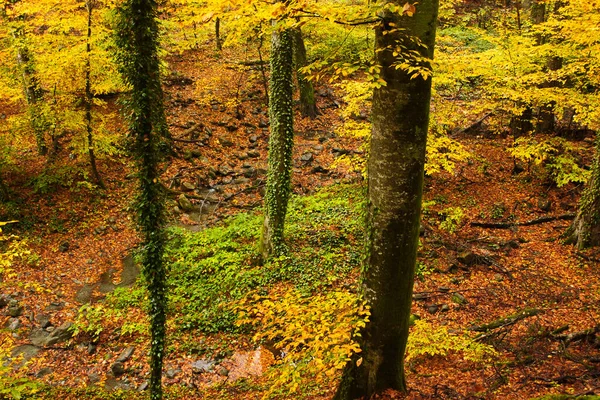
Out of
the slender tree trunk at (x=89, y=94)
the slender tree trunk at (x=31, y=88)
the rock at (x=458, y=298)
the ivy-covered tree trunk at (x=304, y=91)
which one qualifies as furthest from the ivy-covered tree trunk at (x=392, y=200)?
the ivy-covered tree trunk at (x=304, y=91)

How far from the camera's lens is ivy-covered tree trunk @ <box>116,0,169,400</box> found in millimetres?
5562

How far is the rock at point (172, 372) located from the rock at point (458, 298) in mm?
5990

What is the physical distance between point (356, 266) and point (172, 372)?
4830mm

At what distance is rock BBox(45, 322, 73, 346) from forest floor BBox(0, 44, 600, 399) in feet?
0.62

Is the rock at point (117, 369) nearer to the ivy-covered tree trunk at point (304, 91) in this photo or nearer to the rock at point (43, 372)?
the rock at point (43, 372)

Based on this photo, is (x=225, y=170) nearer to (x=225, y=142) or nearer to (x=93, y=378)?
(x=225, y=142)

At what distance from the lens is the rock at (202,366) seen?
8.30m

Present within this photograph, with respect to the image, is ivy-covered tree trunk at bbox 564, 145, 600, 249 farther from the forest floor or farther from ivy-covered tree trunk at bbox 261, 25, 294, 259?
ivy-covered tree trunk at bbox 261, 25, 294, 259

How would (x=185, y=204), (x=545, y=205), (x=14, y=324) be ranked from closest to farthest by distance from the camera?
1. (x=14, y=324)
2. (x=545, y=205)
3. (x=185, y=204)

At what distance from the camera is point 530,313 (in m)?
7.48

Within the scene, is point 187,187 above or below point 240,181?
below

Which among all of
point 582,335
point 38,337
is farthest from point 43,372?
point 582,335

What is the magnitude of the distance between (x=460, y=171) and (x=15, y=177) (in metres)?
16.4

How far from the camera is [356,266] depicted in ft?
33.4
